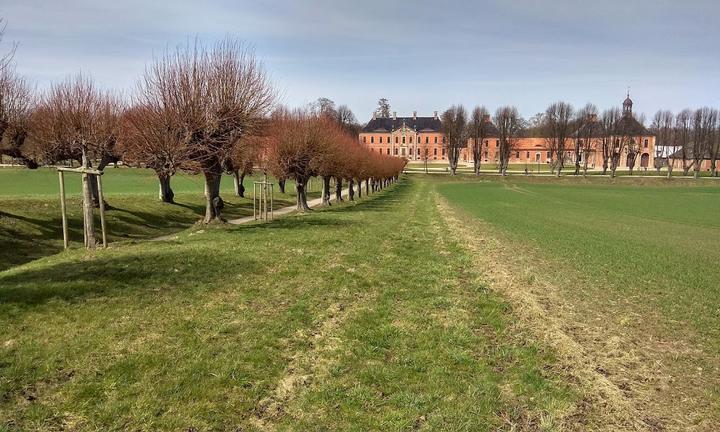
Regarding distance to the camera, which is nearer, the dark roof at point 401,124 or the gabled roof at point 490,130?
the gabled roof at point 490,130

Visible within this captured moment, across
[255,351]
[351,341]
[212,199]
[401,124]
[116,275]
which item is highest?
[401,124]

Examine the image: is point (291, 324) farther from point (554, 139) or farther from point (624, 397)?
point (554, 139)

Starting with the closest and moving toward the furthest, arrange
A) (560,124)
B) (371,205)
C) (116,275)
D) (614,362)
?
(614,362) < (116,275) < (371,205) < (560,124)

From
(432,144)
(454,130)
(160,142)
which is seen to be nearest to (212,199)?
(160,142)

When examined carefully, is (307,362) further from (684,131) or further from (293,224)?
(684,131)

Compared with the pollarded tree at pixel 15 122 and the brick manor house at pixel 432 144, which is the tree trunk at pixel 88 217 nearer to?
the pollarded tree at pixel 15 122

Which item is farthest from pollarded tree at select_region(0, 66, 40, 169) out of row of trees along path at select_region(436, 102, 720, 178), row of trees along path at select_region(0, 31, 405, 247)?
row of trees along path at select_region(436, 102, 720, 178)

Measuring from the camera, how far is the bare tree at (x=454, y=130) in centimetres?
10788

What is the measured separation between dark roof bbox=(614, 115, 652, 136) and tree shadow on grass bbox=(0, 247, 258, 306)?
11151 centimetres

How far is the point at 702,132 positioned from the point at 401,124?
3103 inches

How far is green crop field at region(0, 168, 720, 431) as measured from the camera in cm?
496

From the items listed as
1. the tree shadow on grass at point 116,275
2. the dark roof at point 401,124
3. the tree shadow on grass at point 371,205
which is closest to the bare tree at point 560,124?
the dark roof at point 401,124

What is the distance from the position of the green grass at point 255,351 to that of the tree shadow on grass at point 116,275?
47mm

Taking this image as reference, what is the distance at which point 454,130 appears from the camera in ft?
356
